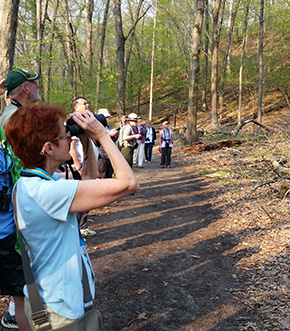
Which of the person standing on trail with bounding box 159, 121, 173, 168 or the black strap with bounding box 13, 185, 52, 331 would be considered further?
the person standing on trail with bounding box 159, 121, 173, 168

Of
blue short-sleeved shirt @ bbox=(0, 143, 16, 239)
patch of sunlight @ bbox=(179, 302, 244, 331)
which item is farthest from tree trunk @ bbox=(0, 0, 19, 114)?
patch of sunlight @ bbox=(179, 302, 244, 331)

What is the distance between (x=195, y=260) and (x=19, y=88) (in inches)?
140

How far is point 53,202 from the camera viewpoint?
1493 millimetres

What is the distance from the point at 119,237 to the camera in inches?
223

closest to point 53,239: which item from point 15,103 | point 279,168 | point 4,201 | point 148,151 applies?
point 4,201

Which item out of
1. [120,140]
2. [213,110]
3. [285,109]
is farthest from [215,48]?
[120,140]

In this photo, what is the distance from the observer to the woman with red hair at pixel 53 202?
1.51m

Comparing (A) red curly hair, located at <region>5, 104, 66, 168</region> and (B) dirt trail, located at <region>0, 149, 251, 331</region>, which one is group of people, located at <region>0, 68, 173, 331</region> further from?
(B) dirt trail, located at <region>0, 149, 251, 331</region>

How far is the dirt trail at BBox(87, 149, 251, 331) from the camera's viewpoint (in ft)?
11.1

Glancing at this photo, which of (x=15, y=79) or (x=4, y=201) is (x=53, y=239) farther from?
(x=15, y=79)

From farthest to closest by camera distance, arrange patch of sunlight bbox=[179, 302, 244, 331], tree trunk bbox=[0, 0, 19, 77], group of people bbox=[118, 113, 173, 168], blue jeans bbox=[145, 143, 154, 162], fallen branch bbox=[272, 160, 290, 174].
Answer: blue jeans bbox=[145, 143, 154, 162] < group of people bbox=[118, 113, 173, 168] < fallen branch bbox=[272, 160, 290, 174] < tree trunk bbox=[0, 0, 19, 77] < patch of sunlight bbox=[179, 302, 244, 331]

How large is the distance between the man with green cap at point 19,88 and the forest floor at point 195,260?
94.6 inches

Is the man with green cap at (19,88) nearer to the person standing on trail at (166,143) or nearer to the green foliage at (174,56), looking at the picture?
the person standing on trail at (166,143)

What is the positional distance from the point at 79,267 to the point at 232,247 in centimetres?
417
